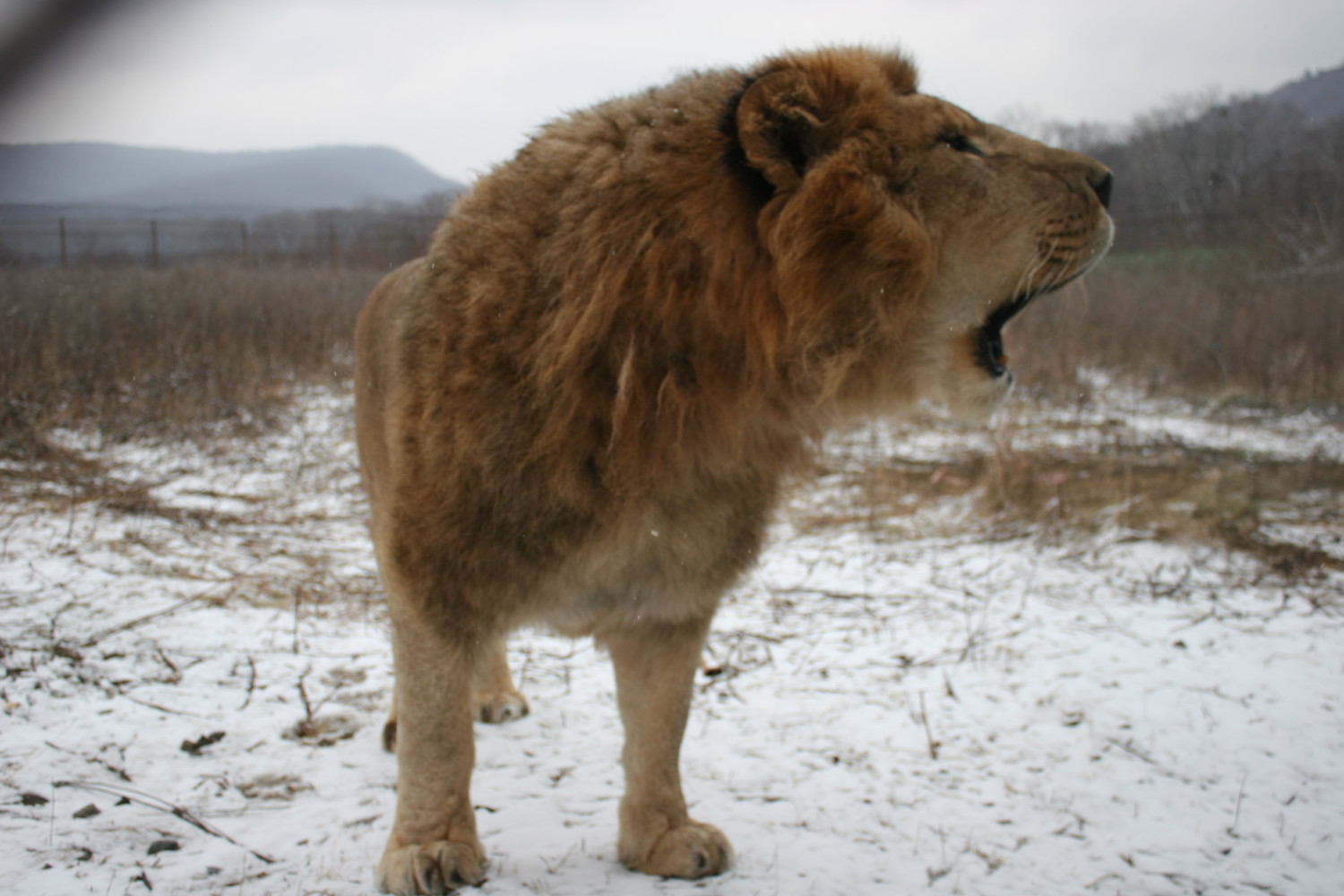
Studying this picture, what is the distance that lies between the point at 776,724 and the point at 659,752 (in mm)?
1011

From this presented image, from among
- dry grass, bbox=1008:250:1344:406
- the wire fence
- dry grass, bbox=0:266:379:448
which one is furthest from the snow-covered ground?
the wire fence

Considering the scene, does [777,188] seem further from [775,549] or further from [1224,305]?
[1224,305]

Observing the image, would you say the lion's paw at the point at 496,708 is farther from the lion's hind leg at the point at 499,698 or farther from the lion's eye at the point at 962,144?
the lion's eye at the point at 962,144

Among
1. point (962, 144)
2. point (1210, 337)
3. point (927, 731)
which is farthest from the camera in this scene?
point (1210, 337)

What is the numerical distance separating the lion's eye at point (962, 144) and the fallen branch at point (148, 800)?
2691 millimetres

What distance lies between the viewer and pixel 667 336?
84.7 inches

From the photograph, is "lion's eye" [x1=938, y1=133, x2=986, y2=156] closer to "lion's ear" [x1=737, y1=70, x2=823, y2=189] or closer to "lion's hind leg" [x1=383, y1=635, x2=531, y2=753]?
"lion's ear" [x1=737, y1=70, x2=823, y2=189]

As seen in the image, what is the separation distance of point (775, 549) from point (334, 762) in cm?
342

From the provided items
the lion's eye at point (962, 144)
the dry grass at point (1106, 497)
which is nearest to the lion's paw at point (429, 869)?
the lion's eye at point (962, 144)

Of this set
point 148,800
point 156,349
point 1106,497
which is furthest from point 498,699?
point 156,349

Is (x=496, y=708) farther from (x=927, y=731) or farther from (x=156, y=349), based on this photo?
(x=156, y=349)

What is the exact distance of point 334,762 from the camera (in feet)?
10.2

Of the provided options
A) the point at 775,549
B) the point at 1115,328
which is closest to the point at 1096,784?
the point at 775,549

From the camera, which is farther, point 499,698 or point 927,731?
point 499,698
